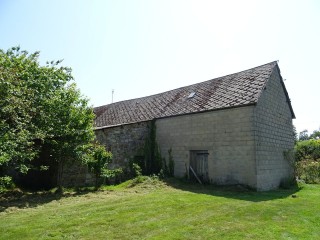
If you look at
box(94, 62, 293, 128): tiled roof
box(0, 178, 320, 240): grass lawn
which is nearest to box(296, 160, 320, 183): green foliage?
box(0, 178, 320, 240): grass lawn

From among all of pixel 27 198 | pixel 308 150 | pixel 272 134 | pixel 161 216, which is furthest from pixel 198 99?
pixel 308 150

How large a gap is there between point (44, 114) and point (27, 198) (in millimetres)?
3805

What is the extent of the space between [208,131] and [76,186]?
24.7 feet

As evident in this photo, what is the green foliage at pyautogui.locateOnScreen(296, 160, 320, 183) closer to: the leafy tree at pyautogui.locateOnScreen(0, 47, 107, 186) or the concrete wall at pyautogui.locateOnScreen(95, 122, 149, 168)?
the concrete wall at pyautogui.locateOnScreen(95, 122, 149, 168)

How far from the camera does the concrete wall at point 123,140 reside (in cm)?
1602

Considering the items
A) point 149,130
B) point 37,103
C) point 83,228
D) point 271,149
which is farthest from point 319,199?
point 37,103

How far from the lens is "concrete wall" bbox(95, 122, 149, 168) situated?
16.0m

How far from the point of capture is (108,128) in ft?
52.7

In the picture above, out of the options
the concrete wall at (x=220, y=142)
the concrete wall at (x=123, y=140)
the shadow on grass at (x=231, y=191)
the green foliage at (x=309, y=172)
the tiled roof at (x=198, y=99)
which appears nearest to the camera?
the shadow on grass at (x=231, y=191)

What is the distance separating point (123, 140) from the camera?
55.0 ft

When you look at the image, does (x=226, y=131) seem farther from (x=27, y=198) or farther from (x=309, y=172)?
(x=27, y=198)

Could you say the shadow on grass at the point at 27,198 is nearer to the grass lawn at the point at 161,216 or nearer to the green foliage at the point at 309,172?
the grass lawn at the point at 161,216

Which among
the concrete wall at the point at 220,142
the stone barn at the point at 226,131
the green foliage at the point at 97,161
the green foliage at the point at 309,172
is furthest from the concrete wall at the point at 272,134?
the green foliage at the point at 97,161

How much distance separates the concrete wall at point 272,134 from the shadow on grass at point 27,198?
8.33 metres
